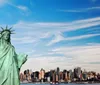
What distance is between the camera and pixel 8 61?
492 inches

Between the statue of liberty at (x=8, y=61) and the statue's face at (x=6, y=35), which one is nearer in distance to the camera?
the statue of liberty at (x=8, y=61)

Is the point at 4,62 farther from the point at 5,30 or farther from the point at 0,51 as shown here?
the point at 5,30

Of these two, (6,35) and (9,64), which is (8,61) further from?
(6,35)

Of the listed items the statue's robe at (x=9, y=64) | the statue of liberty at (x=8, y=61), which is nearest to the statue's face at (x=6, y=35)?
the statue of liberty at (x=8, y=61)

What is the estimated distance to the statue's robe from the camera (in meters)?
12.3

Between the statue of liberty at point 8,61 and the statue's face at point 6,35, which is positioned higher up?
the statue's face at point 6,35

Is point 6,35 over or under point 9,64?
over

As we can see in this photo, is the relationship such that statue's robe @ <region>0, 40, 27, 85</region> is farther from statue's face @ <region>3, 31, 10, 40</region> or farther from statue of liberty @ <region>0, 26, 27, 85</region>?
statue's face @ <region>3, 31, 10, 40</region>

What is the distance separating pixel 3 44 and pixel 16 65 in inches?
38.8

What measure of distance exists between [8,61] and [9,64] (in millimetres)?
125

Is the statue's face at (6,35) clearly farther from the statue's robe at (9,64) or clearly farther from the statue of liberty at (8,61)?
the statue's robe at (9,64)

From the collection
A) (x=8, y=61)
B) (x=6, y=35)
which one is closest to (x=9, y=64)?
(x=8, y=61)

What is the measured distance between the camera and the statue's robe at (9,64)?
12.3 m

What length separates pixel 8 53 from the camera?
12.6 meters
